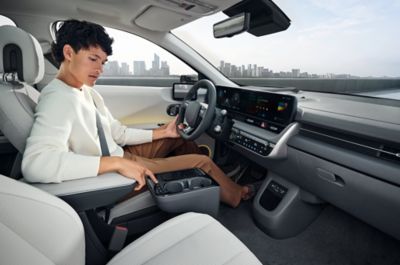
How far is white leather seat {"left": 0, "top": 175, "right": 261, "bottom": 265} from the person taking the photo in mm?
633

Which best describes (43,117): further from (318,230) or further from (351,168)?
(318,230)

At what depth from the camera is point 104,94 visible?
2.51 m

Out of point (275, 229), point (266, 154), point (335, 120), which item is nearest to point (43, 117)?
point (266, 154)

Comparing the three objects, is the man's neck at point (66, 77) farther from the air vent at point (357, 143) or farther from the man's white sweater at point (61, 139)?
the air vent at point (357, 143)

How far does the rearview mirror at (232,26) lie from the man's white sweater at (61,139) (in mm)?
1056

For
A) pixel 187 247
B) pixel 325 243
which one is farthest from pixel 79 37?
pixel 325 243

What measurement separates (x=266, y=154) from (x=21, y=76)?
135 centimetres

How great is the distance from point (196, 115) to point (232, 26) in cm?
65

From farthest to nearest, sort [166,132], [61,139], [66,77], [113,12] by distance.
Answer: [113,12] → [166,132] → [66,77] → [61,139]

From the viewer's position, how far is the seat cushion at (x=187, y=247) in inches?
35.7

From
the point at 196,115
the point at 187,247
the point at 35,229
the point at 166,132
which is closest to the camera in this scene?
the point at 35,229

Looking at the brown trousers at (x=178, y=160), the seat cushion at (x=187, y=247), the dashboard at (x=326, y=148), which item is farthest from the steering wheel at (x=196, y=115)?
the seat cushion at (x=187, y=247)

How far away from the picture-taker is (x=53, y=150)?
1.06 meters

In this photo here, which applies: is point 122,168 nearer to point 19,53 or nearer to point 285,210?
point 19,53
